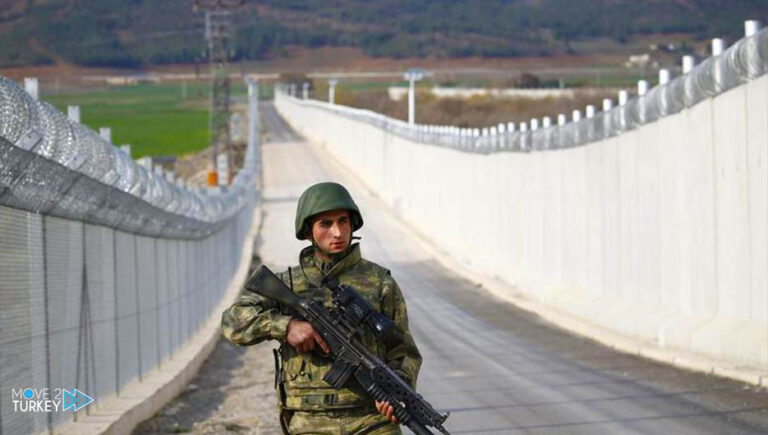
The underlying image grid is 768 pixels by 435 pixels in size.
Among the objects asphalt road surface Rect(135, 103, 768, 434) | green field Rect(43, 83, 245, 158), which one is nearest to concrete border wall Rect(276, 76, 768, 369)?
asphalt road surface Rect(135, 103, 768, 434)

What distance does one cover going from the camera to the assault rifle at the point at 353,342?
6578 millimetres

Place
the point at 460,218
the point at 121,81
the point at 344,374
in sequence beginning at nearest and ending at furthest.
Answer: the point at 344,374 → the point at 121,81 → the point at 460,218

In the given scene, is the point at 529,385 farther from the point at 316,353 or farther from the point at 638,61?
the point at 638,61

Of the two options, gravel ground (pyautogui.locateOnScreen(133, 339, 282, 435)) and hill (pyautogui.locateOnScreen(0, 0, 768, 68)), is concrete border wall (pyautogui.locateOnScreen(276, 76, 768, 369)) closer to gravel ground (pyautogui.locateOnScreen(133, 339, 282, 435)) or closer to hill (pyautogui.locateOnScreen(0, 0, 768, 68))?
hill (pyautogui.locateOnScreen(0, 0, 768, 68))

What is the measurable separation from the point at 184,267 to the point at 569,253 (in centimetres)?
1034

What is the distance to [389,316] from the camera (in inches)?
276

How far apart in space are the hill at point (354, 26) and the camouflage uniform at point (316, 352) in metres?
7.14

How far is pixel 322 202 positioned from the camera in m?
6.82

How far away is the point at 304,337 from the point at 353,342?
8.3 inches

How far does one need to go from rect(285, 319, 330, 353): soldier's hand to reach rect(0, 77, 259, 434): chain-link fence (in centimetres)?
232

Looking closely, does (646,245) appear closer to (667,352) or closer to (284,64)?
(667,352)

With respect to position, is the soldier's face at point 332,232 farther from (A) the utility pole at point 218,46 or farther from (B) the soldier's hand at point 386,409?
(A) the utility pole at point 218,46

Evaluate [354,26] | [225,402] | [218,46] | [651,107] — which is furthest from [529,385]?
[354,26]

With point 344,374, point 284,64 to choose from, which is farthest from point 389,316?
point 284,64
